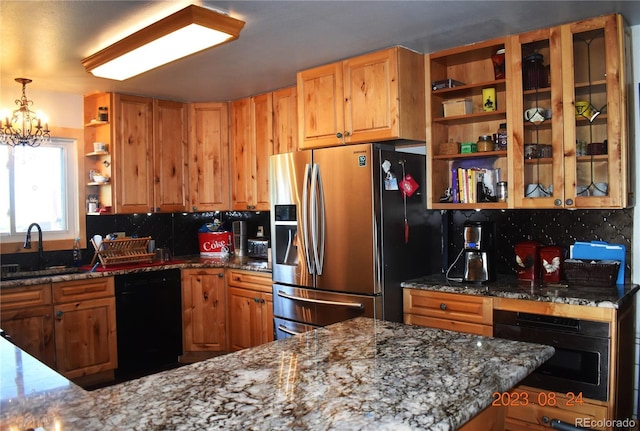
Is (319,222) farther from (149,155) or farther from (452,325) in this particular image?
(149,155)

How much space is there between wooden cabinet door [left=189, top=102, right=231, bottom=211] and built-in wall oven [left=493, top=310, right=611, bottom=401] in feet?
9.65

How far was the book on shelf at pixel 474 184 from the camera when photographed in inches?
124

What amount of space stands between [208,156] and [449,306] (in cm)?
275

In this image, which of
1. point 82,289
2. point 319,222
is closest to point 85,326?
point 82,289

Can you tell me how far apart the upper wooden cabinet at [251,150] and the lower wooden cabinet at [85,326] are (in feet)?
4.52

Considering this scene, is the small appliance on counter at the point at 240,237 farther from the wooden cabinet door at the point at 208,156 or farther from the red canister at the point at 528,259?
the red canister at the point at 528,259

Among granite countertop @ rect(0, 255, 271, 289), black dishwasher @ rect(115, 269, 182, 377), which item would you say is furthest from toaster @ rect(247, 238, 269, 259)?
black dishwasher @ rect(115, 269, 182, 377)

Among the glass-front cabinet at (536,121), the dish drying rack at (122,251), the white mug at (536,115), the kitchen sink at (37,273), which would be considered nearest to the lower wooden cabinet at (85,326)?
the dish drying rack at (122,251)

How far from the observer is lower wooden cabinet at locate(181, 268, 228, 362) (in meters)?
4.25

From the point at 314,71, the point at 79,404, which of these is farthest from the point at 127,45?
the point at 79,404

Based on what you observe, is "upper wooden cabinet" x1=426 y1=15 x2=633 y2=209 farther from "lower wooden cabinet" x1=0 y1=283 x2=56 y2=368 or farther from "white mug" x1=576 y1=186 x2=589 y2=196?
"lower wooden cabinet" x1=0 y1=283 x2=56 y2=368

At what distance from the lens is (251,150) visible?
14.7ft

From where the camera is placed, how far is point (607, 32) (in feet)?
8.70

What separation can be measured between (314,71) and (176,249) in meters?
2.39
